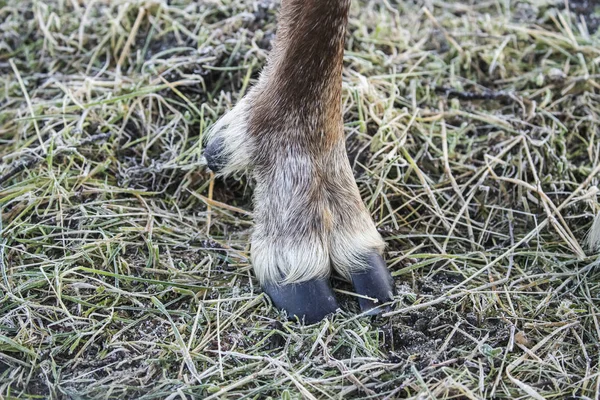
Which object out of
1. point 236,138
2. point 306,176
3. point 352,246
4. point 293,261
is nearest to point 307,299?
point 293,261

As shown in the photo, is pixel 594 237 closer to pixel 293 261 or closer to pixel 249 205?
pixel 293 261

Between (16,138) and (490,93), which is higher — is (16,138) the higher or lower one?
the lower one

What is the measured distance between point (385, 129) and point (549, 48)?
116cm

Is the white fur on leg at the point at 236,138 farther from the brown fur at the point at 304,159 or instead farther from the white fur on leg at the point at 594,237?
the white fur on leg at the point at 594,237

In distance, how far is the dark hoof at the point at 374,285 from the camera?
2.45 meters

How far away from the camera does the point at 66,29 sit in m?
3.76

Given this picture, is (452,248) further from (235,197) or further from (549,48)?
(549,48)

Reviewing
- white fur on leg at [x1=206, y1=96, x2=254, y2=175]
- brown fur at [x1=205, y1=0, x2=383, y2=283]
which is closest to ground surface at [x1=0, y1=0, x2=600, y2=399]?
brown fur at [x1=205, y1=0, x2=383, y2=283]

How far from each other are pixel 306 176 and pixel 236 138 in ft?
1.04

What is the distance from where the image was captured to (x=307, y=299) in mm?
2424

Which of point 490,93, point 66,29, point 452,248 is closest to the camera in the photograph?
point 452,248

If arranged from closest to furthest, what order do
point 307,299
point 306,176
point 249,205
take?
point 307,299, point 306,176, point 249,205

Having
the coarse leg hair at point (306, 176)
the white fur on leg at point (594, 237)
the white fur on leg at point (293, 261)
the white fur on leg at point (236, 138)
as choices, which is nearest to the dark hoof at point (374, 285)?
the coarse leg hair at point (306, 176)

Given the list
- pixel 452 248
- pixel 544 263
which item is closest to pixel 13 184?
pixel 452 248
